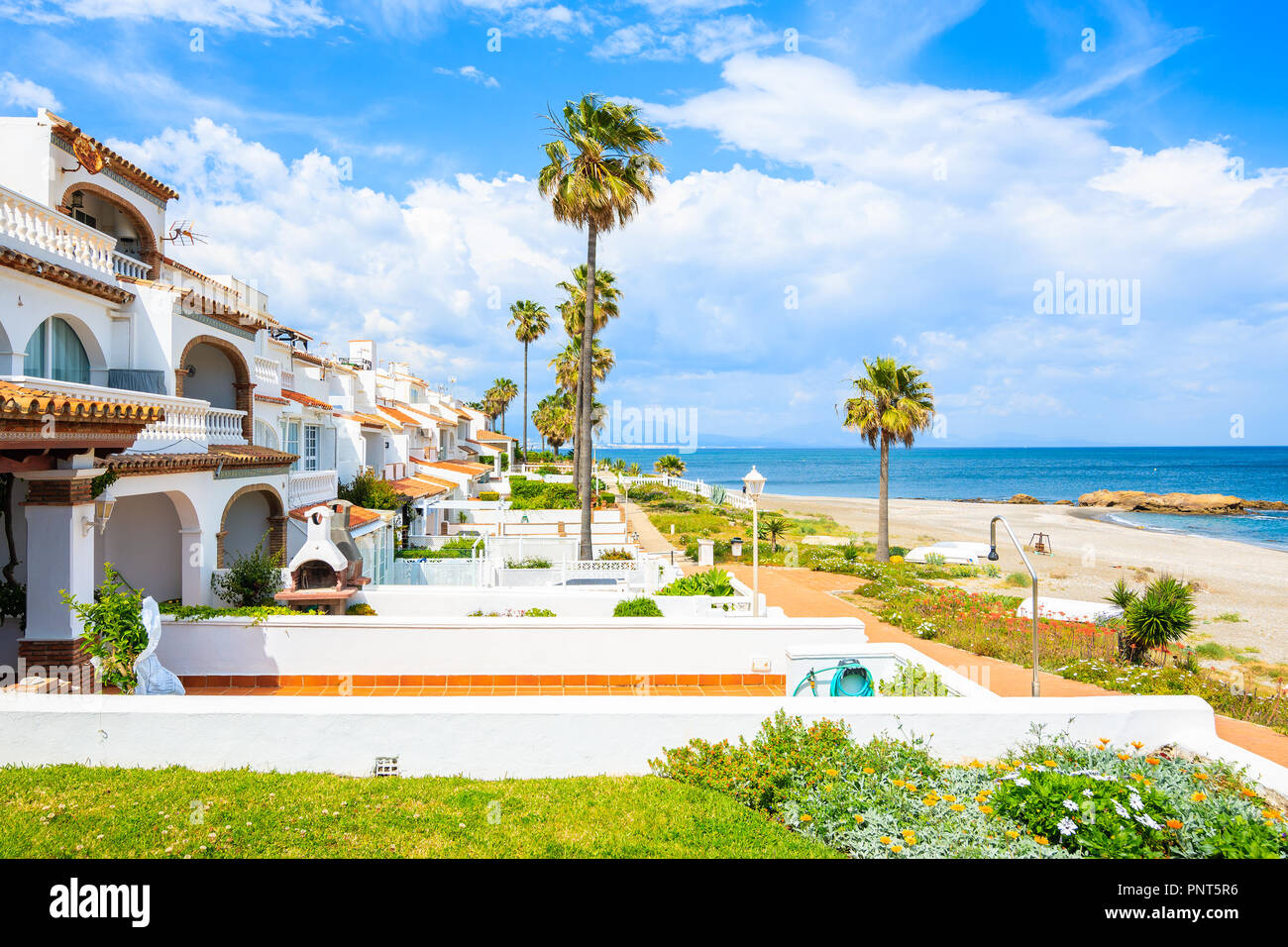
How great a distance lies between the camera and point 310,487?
17.6 m

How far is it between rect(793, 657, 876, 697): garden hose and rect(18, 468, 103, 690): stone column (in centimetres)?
922

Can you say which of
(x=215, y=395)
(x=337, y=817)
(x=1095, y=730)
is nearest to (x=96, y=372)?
(x=215, y=395)

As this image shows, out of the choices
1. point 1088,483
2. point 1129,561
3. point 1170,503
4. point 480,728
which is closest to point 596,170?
point 480,728

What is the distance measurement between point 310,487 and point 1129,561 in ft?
133

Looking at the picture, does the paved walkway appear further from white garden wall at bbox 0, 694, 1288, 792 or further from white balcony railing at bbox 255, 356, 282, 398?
white balcony railing at bbox 255, 356, 282, 398

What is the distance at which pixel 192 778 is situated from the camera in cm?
598

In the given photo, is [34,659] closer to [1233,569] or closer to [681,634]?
[681,634]

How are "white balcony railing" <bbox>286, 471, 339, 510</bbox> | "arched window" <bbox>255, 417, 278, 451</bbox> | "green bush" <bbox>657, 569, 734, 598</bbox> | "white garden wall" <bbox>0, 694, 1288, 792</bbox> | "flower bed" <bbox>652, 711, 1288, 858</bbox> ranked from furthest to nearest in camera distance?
"arched window" <bbox>255, 417, 278, 451</bbox>
"white balcony railing" <bbox>286, 471, 339, 510</bbox>
"green bush" <bbox>657, 569, 734, 598</bbox>
"white garden wall" <bbox>0, 694, 1288, 792</bbox>
"flower bed" <bbox>652, 711, 1288, 858</bbox>

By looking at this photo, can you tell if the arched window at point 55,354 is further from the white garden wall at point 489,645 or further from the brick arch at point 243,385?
the white garden wall at point 489,645

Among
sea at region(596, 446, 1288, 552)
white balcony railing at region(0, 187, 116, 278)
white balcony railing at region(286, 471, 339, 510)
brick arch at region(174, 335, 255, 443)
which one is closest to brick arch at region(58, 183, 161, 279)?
white balcony railing at region(0, 187, 116, 278)

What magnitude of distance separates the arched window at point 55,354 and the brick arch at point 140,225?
2.63 meters

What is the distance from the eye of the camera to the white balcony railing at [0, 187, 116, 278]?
31.0 ft

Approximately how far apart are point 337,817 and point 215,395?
12.7 metres

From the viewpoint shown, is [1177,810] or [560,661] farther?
[560,661]
